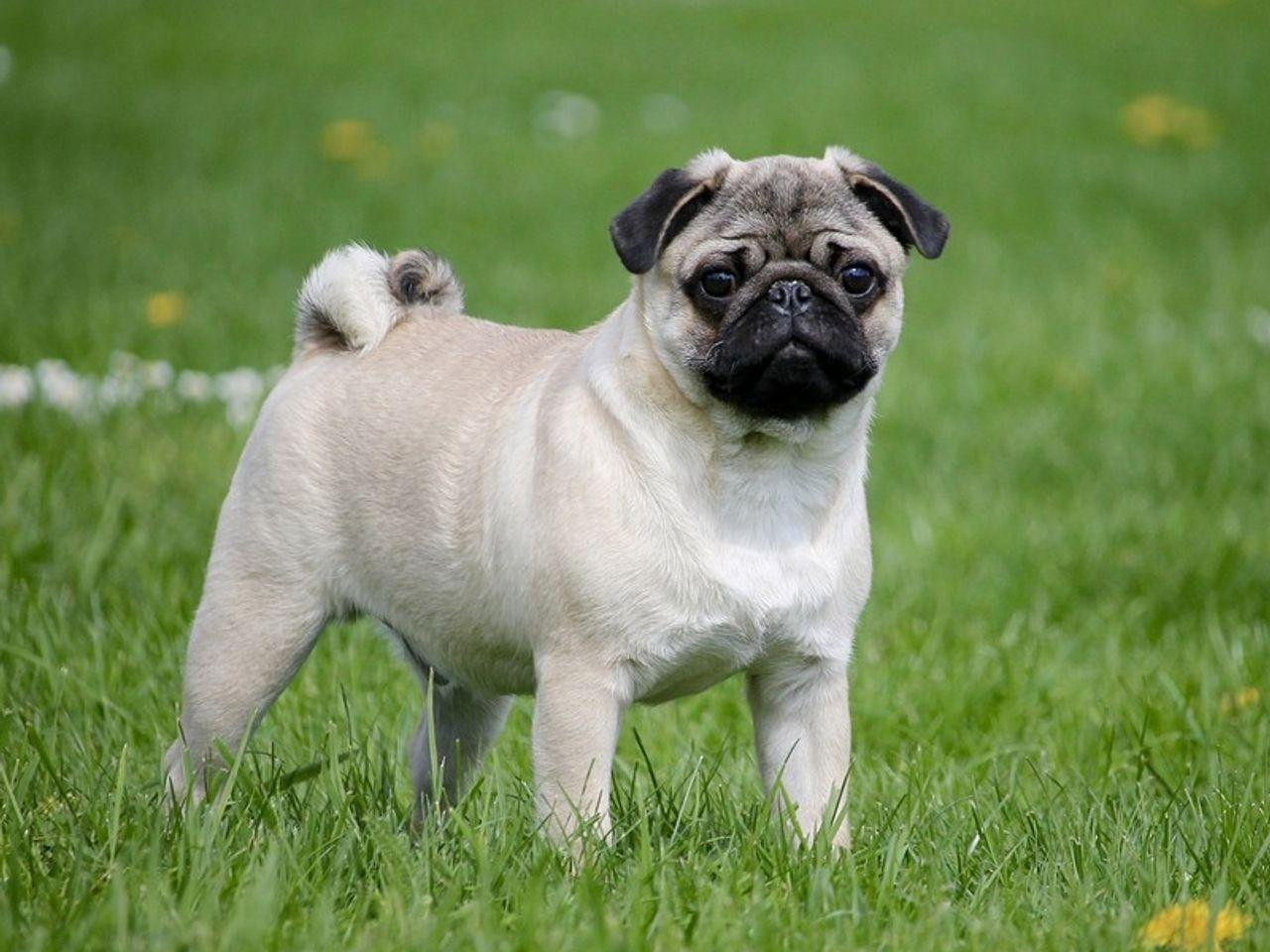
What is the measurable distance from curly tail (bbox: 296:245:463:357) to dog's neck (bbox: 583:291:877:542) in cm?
81

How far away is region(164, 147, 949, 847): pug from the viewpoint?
11.6 ft

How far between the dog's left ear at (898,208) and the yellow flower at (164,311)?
4.88 metres

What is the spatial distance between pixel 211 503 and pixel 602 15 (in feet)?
40.5

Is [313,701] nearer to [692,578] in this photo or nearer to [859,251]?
[692,578]

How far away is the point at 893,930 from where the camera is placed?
10.2 feet

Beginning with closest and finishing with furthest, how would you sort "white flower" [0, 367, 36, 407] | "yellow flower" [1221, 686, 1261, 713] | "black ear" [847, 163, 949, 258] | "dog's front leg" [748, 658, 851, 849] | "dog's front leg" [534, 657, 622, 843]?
"dog's front leg" [534, 657, 622, 843] < "dog's front leg" [748, 658, 851, 849] < "black ear" [847, 163, 949, 258] < "yellow flower" [1221, 686, 1261, 713] < "white flower" [0, 367, 36, 407]

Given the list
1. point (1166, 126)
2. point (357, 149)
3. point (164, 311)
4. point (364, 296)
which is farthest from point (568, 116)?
point (364, 296)

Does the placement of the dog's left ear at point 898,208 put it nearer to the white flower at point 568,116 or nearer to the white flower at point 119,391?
the white flower at point 119,391

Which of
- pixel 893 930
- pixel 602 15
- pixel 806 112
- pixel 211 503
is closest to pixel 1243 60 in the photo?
pixel 806 112

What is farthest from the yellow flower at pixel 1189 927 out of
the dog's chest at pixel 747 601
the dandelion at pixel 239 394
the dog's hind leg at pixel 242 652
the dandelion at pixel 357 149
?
the dandelion at pixel 357 149

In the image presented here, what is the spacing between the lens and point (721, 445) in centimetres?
366

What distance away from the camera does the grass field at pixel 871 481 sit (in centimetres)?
329

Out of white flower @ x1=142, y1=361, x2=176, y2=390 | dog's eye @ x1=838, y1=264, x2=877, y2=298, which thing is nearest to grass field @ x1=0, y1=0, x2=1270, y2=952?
white flower @ x1=142, y1=361, x2=176, y2=390

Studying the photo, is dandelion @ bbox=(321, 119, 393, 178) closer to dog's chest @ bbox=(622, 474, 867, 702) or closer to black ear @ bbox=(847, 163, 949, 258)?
black ear @ bbox=(847, 163, 949, 258)
